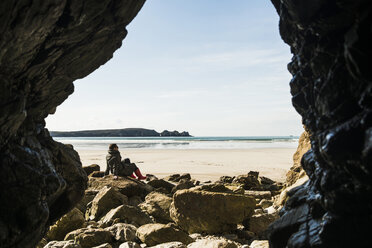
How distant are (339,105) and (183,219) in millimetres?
4412

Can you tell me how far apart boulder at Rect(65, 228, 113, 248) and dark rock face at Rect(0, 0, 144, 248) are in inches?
21.3

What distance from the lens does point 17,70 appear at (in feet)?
14.4

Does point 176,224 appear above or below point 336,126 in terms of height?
below

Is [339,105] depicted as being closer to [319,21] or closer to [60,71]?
[319,21]

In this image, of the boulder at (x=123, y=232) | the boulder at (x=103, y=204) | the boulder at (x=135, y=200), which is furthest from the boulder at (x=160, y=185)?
the boulder at (x=123, y=232)

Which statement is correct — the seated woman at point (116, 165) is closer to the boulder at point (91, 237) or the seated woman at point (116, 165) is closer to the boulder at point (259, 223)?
the boulder at point (91, 237)

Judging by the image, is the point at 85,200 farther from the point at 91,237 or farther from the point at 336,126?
the point at 336,126

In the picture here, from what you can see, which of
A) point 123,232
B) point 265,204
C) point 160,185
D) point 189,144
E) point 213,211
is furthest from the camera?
point 189,144

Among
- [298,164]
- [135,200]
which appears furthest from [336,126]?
[135,200]

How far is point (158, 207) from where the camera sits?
7988 mm

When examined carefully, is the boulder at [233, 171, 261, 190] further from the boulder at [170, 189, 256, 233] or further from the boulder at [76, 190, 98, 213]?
the boulder at [76, 190, 98, 213]

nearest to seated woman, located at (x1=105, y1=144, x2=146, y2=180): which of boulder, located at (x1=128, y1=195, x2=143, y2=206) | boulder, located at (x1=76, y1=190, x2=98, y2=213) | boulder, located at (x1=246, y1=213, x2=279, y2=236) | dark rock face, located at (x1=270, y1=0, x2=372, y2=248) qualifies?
boulder, located at (x1=76, y1=190, x2=98, y2=213)

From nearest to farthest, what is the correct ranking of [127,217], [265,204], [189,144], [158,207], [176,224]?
[176,224] < [127,217] < [158,207] < [265,204] < [189,144]

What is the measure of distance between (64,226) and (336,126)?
5923mm
